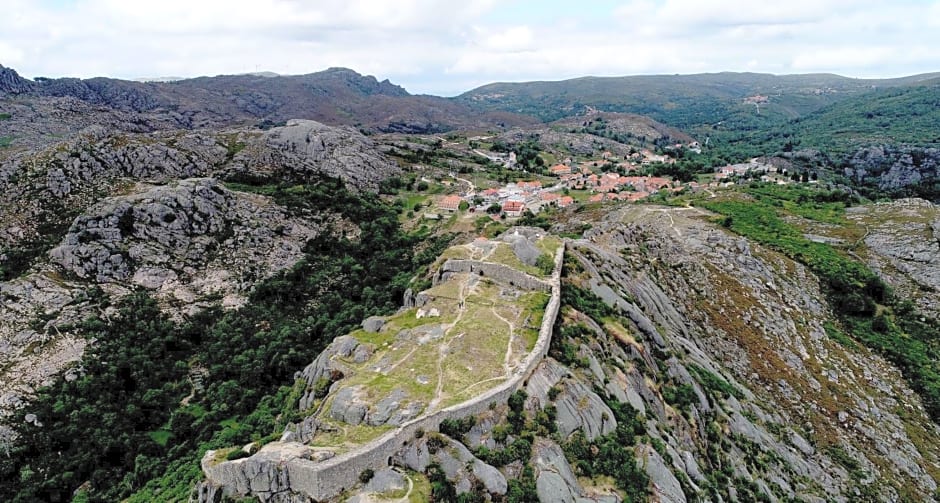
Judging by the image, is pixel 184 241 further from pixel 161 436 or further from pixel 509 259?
pixel 509 259

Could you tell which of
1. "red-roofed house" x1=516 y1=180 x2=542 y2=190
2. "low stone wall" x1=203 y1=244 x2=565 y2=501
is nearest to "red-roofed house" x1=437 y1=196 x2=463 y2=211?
"red-roofed house" x1=516 y1=180 x2=542 y2=190

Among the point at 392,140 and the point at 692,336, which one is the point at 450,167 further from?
the point at 692,336

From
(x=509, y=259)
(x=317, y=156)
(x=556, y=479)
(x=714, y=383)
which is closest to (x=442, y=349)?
(x=556, y=479)

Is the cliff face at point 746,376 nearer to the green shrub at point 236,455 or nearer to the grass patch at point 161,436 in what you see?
the green shrub at point 236,455

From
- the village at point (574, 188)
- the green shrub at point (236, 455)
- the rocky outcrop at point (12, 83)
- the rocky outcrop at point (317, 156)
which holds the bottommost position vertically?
the village at point (574, 188)

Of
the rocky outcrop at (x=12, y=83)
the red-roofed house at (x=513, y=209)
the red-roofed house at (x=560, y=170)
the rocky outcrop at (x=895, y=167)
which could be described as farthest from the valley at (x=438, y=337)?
the rocky outcrop at (x=895, y=167)

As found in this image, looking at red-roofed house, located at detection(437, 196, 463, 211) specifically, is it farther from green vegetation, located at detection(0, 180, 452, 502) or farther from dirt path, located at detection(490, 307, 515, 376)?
dirt path, located at detection(490, 307, 515, 376)
